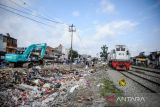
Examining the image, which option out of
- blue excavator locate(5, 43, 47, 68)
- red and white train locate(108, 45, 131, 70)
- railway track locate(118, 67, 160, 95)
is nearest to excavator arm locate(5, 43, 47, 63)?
blue excavator locate(5, 43, 47, 68)

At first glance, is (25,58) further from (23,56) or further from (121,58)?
(121,58)

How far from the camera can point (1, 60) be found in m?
29.5

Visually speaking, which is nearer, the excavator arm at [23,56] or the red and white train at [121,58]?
the excavator arm at [23,56]

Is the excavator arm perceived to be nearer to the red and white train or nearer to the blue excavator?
the blue excavator

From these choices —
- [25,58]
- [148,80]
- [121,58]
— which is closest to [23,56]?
[25,58]

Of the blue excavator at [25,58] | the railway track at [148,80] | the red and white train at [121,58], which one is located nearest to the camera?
the railway track at [148,80]

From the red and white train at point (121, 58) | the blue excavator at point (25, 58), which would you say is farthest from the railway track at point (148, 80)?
the blue excavator at point (25, 58)

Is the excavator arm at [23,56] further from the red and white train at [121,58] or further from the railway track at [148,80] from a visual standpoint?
the railway track at [148,80]

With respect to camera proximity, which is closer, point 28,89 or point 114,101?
point 114,101

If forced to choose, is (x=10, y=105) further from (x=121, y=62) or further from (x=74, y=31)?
(x=74, y=31)

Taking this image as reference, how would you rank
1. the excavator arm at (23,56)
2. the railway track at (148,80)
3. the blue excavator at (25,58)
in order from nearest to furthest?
the railway track at (148,80) < the excavator arm at (23,56) < the blue excavator at (25,58)

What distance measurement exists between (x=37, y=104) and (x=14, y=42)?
5517 cm

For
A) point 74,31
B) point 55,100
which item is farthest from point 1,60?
point 55,100

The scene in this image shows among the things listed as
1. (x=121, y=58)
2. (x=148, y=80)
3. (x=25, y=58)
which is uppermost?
(x=121, y=58)
